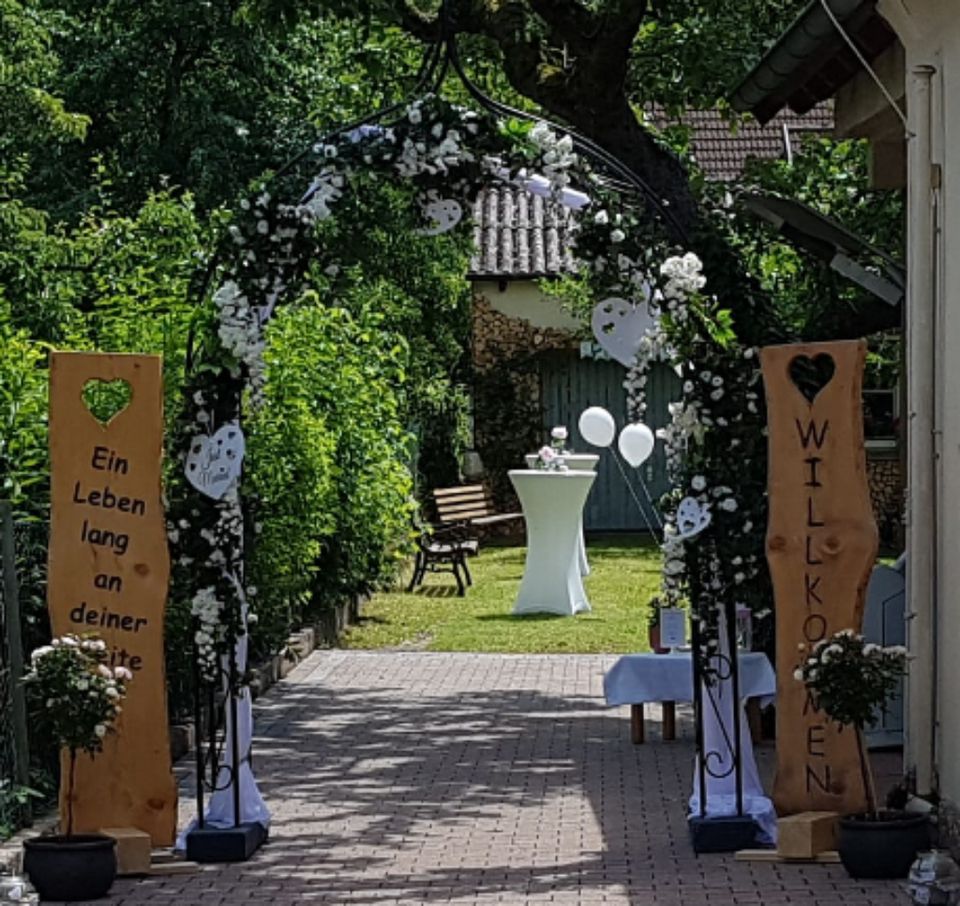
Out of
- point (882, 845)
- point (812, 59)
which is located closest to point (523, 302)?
point (812, 59)

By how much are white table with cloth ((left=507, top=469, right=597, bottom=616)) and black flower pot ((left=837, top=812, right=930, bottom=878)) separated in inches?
420

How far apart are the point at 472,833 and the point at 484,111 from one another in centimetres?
350

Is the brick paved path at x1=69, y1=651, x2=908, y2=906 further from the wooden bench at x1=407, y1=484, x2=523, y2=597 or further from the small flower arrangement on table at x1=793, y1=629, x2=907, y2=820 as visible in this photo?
the wooden bench at x1=407, y1=484, x2=523, y2=597

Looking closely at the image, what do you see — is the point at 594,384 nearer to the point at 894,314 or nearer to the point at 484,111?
the point at 894,314

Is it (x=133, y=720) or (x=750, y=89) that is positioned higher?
(x=750, y=89)

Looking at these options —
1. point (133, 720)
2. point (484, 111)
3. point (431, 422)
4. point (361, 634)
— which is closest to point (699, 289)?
point (484, 111)

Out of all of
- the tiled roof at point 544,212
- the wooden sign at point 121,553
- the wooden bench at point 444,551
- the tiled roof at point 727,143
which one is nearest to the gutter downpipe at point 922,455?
the wooden sign at point 121,553

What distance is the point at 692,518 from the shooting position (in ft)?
28.9

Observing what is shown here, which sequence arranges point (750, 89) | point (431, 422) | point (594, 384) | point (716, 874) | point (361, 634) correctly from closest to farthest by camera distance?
point (716, 874) < point (750, 89) < point (361, 634) < point (431, 422) < point (594, 384)

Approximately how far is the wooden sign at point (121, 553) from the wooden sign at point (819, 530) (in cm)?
276

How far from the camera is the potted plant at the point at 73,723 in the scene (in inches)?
318

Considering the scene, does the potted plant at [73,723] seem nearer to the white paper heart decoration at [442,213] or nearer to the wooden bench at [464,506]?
the white paper heart decoration at [442,213]

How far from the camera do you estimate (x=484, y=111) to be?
9508mm

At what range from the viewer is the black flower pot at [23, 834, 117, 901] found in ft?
26.5
